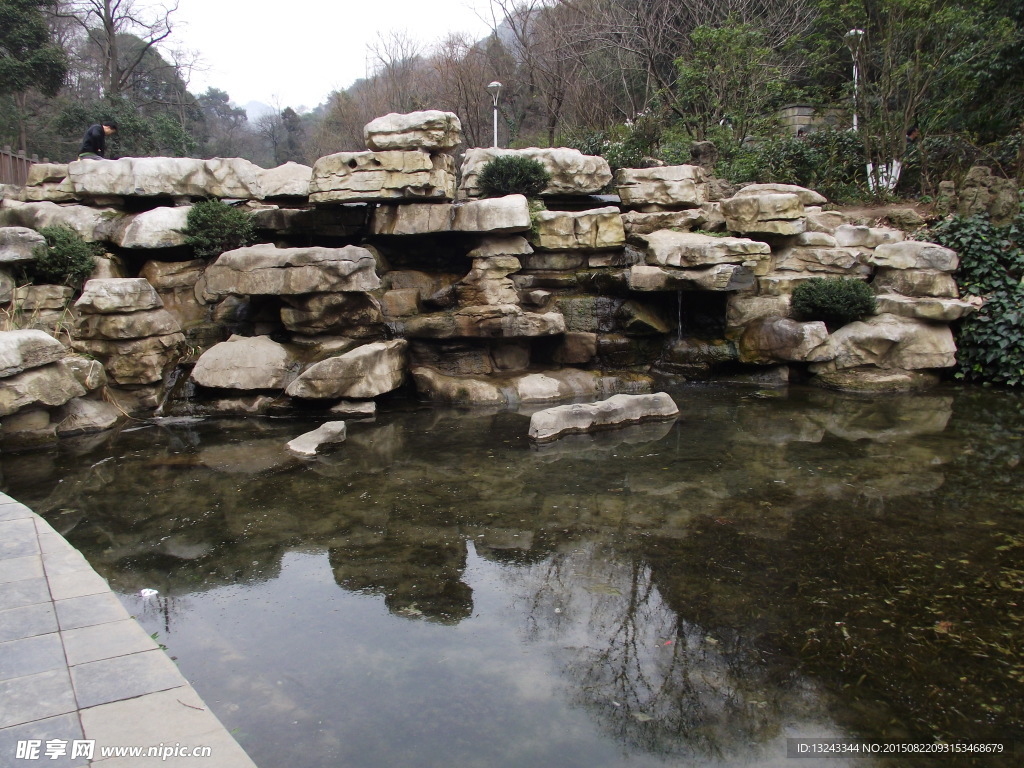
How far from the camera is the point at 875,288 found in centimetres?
1170

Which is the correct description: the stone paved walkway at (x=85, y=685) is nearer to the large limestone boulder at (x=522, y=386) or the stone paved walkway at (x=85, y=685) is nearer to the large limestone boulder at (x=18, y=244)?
the large limestone boulder at (x=522, y=386)

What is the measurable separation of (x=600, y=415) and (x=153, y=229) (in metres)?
7.54

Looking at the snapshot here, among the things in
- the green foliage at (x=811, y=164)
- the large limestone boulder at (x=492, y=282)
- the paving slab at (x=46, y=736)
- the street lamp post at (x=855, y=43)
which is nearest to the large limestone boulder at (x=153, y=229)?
the large limestone boulder at (x=492, y=282)

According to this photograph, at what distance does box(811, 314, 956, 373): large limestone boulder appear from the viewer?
10.8m

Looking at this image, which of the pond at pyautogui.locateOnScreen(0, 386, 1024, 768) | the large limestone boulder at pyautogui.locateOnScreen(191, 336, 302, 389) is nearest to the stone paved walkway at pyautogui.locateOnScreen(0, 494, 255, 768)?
the pond at pyautogui.locateOnScreen(0, 386, 1024, 768)

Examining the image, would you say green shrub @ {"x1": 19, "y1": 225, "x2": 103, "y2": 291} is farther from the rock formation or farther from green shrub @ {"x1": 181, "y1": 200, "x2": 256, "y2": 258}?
green shrub @ {"x1": 181, "y1": 200, "x2": 256, "y2": 258}

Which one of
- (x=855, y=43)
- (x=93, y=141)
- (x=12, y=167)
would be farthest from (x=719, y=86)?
(x=12, y=167)

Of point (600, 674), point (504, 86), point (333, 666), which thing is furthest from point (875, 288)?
point (504, 86)

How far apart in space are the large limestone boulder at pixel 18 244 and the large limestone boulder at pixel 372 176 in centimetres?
399

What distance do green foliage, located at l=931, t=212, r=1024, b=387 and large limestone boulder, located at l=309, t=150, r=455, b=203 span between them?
878cm

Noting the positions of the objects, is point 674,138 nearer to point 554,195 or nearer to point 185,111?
point 554,195

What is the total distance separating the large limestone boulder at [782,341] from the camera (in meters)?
10.9

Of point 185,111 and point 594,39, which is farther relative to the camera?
point 185,111

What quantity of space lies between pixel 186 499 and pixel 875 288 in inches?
428
